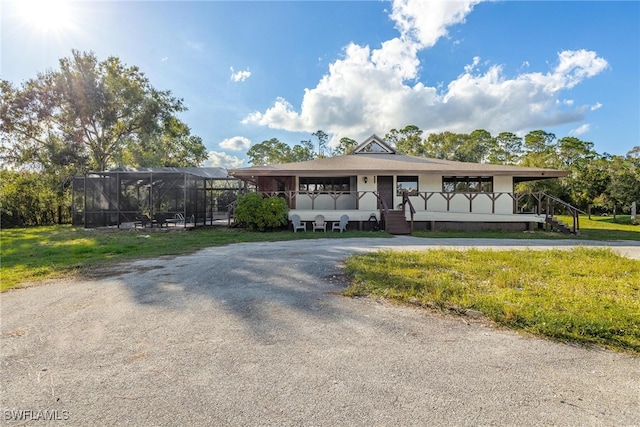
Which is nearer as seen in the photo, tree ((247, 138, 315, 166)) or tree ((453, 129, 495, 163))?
tree ((453, 129, 495, 163))

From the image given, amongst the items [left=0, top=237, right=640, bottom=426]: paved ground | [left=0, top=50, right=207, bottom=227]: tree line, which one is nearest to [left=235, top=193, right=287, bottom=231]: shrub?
[left=0, top=237, right=640, bottom=426]: paved ground

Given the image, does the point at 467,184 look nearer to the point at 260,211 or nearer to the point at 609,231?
the point at 609,231

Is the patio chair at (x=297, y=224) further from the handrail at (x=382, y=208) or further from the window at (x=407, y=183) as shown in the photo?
the window at (x=407, y=183)

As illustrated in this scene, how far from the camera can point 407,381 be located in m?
2.31

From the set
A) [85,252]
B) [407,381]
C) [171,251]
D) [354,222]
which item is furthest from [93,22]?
[407,381]

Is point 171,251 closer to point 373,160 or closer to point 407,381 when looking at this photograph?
point 407,381

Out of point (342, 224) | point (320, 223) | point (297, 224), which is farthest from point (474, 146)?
point (297, 224)

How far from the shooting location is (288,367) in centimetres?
252

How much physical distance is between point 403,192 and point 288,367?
13912mm

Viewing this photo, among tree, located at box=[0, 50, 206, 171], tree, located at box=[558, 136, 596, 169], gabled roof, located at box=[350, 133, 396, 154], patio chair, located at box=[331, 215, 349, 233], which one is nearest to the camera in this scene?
→ patio chair, located at box=[331, 215, 349, 233]

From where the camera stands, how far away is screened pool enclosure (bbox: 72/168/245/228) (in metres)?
14.8

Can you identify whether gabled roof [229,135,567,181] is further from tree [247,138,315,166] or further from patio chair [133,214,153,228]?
tree [247,138,315,166]

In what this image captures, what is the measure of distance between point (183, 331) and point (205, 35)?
45.2ft

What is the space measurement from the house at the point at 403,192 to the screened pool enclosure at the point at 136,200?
8.19 feet
